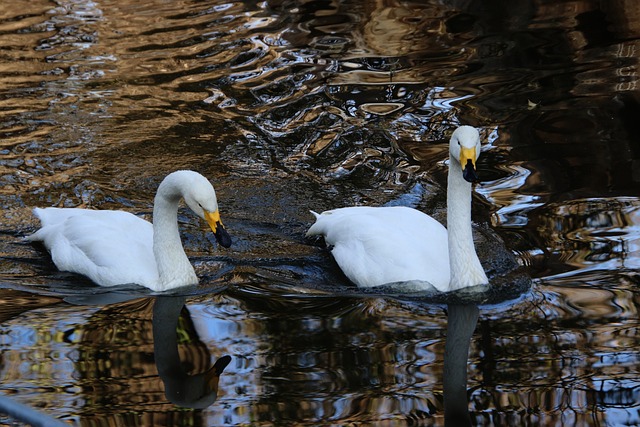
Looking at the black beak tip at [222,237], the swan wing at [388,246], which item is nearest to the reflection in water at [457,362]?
the swan wing at [388,246]

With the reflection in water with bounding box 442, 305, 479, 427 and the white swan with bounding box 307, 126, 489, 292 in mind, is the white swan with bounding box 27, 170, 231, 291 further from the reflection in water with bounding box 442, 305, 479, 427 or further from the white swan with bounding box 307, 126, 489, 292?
the reflection in water with bounding box 442, 305, 479, 427

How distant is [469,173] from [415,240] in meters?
1.19

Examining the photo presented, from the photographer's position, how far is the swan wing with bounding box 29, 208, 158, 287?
758cm

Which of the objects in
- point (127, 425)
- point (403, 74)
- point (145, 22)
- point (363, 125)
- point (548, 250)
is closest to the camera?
point (127, 425)

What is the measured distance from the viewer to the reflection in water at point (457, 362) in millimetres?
5324

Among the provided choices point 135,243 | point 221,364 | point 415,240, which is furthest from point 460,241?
point 135,243

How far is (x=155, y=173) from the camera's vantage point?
10094mm

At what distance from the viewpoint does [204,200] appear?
22.5 ft

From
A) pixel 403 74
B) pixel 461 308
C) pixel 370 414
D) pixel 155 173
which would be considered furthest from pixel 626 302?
pixel 403 74

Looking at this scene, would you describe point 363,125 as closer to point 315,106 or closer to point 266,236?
point 315,106

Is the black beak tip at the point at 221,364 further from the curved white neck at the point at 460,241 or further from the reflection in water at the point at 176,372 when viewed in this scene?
the curved white neck at the point at 460,241

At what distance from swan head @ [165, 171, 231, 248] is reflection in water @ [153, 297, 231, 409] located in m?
0.68

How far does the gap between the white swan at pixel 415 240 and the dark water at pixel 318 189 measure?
0.21 m

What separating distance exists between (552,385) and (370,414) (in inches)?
41.1
